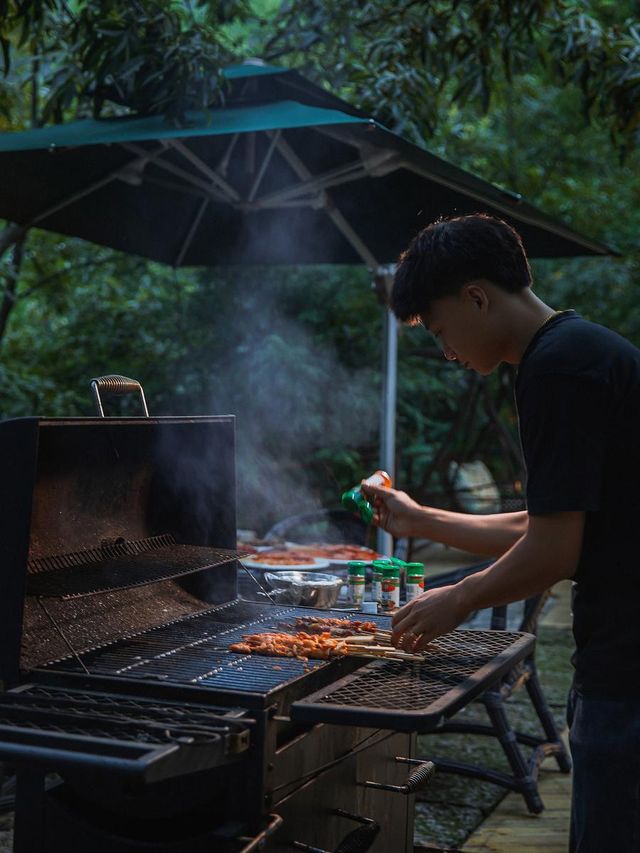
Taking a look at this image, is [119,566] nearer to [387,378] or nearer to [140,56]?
[140,56]

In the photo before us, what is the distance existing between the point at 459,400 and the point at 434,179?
668 cm

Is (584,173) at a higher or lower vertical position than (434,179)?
higher

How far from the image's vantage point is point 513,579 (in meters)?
2.18

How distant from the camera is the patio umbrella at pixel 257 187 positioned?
4.29 metres

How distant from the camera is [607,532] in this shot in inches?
85.1

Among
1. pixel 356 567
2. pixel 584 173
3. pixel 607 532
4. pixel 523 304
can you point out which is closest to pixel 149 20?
pixel 356 567

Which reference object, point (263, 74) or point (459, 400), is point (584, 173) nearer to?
point (459, 400)

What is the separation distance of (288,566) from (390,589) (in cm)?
97

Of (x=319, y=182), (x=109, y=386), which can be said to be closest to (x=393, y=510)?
(x=109, y=386)

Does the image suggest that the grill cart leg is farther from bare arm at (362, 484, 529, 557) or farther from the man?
bare arm at (362, 484, 529, 557)

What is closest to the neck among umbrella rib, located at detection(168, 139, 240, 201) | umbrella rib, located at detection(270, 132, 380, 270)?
umbrella rib, located at detection(168, 139, 240, 201)

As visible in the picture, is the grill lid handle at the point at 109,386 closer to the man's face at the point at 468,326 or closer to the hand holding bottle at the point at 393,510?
the hand holding bottle at the point at 393,510

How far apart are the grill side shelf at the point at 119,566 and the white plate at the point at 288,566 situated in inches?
35.8

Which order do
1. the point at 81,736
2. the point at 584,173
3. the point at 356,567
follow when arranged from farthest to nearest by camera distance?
the point at 584,173 → the point at 356,567 → the point at 81,736
